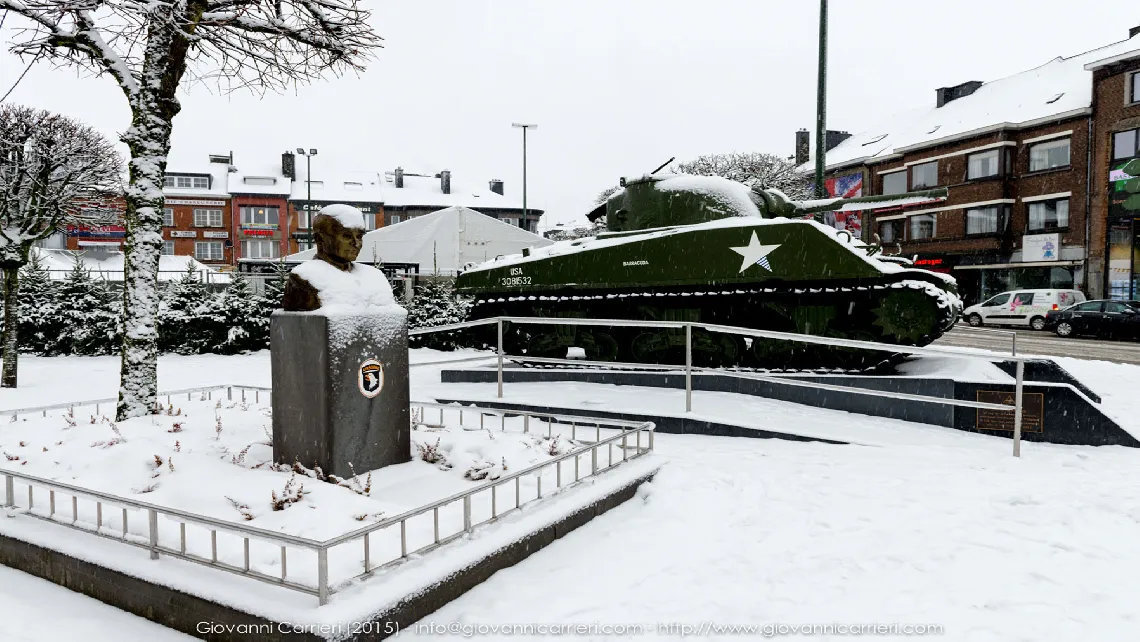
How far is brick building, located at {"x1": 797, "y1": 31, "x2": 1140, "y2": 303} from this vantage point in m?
27.9

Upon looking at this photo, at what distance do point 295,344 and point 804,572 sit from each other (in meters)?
3.46

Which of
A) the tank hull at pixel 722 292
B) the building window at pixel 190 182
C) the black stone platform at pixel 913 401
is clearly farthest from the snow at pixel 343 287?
the building window at pixel 190 182

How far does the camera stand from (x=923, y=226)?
34781mm

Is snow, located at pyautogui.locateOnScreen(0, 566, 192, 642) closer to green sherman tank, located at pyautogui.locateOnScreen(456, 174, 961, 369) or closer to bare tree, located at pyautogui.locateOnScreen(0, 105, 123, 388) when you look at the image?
green sherman tank, located at pyautogui.locateOnScreen(456, 174, 961, 369)

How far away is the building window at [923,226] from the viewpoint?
3404 centimetres

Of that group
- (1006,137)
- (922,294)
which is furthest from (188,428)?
(1006,137)

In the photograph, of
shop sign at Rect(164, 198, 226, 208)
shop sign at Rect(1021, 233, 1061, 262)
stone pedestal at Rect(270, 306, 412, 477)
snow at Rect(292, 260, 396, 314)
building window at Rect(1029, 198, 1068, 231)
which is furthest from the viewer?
shop sign at Rect(164, 198, 226, 208)

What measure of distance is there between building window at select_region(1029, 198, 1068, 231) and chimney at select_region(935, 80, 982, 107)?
8965 millimetres

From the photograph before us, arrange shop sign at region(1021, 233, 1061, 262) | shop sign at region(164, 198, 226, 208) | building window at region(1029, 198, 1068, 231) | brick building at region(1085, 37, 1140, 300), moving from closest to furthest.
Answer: brick building at region(1085, 37, 1140, 300)
building window at region(1029, 198, 1068, 231)
shop sign at region(1021, 233, 1061, 262)
shop sign at region(164, 198, 226, 208)

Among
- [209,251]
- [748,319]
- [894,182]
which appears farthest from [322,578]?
[209,251]

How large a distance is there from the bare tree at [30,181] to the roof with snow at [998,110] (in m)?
32.0

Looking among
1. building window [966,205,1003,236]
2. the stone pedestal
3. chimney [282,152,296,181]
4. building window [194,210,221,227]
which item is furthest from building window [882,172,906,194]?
building window [194,210,221,227]

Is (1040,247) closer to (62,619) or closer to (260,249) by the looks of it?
(62,619)

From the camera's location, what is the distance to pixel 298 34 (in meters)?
7.02
